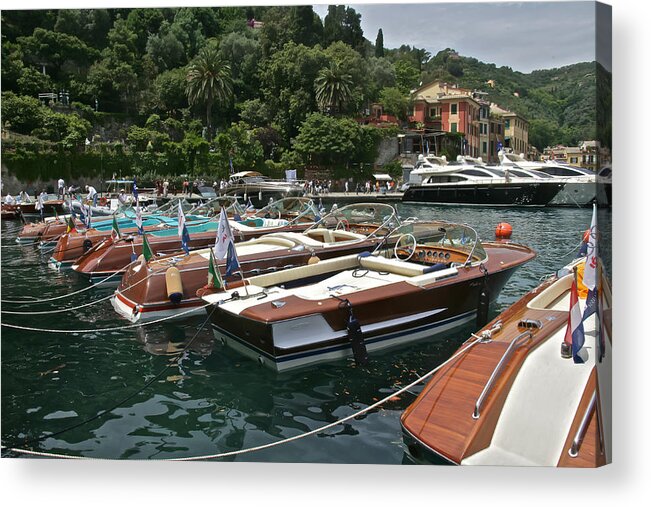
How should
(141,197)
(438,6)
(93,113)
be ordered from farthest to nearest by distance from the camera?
(141,197) → (93,113) → (438,6)

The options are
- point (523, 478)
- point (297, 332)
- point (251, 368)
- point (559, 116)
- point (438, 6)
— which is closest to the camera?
point (523, 478)

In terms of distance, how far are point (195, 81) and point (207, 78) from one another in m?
0.51

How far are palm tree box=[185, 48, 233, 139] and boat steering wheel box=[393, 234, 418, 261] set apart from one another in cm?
476

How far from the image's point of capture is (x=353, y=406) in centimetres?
570

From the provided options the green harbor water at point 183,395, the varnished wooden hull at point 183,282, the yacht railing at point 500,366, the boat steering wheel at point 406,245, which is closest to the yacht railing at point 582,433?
the yacht railing at point 500,366

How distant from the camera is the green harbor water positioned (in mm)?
4910

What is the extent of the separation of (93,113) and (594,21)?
37.6ft

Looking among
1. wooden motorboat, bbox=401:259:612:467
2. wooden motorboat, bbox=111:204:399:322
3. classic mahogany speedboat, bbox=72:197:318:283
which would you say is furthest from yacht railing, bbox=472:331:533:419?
classic mahogany speedboat, bbox=72:197:318:283

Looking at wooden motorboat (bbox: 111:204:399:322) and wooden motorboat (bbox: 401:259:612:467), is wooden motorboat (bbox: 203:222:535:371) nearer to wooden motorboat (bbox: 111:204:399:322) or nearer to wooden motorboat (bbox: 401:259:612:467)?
wooden motorboat (bbox: 111:204:399:322)

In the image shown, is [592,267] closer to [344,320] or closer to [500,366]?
[500,366]

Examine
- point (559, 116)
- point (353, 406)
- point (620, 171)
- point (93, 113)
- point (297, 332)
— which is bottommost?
point (353, 406)

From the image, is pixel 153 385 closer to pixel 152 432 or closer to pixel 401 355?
pixel 152 432

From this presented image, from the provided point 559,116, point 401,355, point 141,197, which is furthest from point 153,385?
point 141,197

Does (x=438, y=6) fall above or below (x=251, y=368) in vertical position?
above
